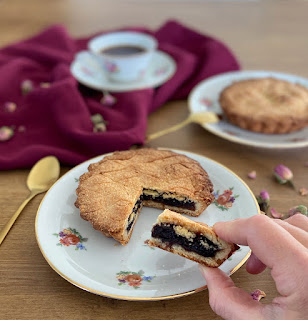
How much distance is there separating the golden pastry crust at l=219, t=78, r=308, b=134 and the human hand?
3.10 ft

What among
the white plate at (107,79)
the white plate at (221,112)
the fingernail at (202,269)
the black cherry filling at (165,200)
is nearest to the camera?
the fingernail at (202,269)

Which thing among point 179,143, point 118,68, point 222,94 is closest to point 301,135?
point 222,94

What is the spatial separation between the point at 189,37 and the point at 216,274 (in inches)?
80.0

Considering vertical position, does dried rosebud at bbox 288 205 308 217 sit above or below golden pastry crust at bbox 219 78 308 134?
below

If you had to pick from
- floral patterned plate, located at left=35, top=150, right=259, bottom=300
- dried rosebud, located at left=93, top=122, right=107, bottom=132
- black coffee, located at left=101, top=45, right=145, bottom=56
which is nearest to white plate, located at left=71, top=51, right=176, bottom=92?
black coffee, located at left=101, top=45, right=145, bottom=56

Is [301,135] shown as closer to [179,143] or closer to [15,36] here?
[179,143]

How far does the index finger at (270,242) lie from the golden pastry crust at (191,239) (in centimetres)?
13

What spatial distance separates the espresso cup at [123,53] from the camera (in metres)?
2.37

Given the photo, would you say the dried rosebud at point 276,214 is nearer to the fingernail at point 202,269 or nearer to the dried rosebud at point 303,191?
the dried rosebud at point 303,191

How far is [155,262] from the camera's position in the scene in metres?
1.36

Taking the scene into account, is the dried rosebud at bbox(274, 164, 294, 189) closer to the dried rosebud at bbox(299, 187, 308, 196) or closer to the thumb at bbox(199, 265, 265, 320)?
the dried rosebud at bbox(299, 187, 308, 196)

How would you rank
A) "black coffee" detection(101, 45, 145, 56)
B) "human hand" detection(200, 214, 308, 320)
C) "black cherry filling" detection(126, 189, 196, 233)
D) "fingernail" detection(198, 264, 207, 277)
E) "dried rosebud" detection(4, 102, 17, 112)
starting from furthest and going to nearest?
"black coffee" detection(101, 45, 145, 56)
"dried rosebud" detection(4, 102, 17, 112)
"black cherry filling" detection(126, 189, 196, 233)
"fingernail" detection(198, 264, 207, 277)
"human hand" detection(200, 214, 308, 320)

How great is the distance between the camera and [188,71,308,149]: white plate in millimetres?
1931

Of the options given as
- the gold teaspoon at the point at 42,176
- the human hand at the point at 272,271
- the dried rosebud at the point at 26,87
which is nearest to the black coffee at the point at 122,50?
the dried rosebud at the point at 26,87
